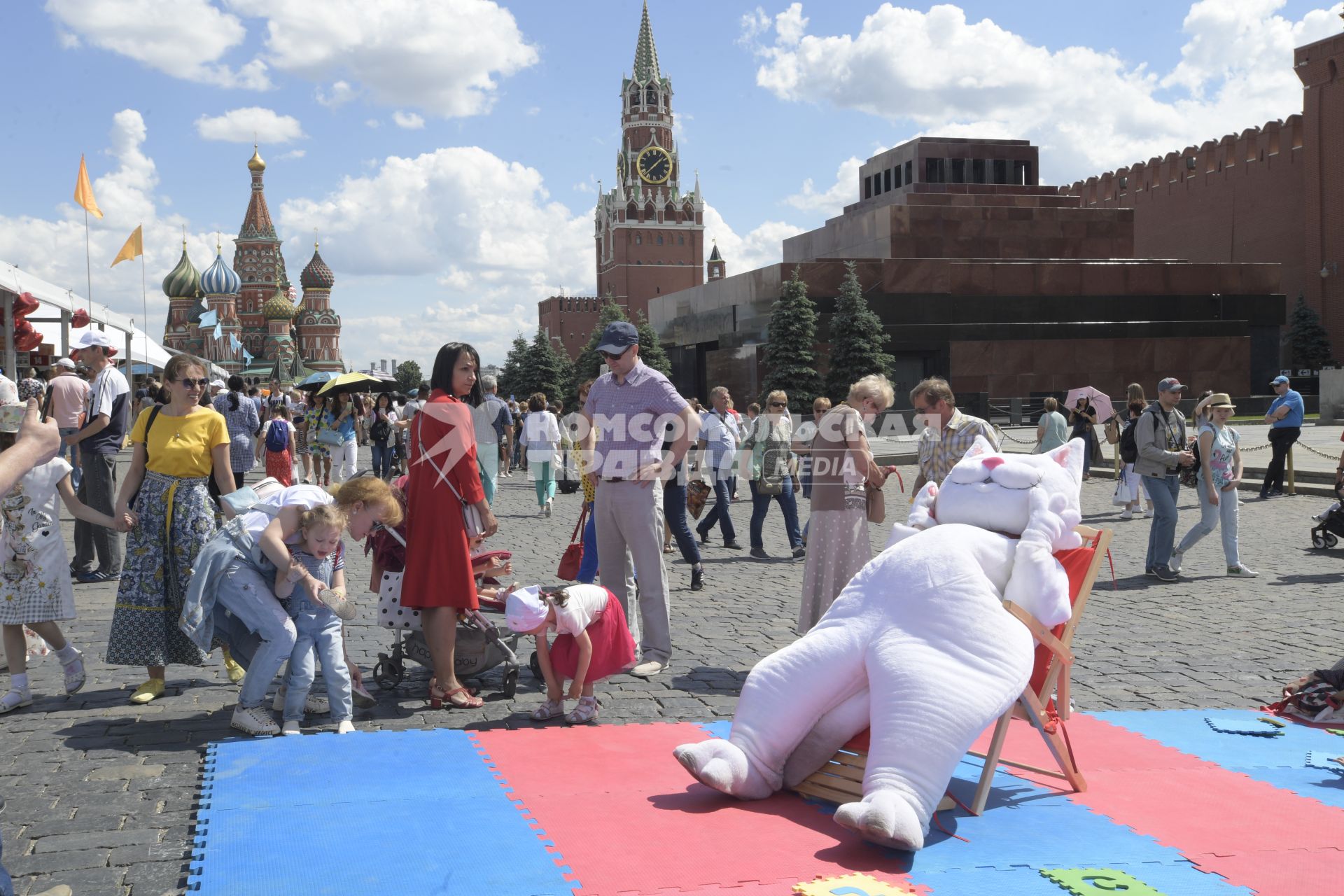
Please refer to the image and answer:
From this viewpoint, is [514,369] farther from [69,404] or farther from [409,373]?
[69,404]

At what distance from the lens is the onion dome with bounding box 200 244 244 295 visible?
300ft

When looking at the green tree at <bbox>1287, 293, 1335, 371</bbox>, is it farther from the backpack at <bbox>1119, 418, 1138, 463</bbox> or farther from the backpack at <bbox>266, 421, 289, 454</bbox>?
the backpack at <bbox>266, 421, 289, 454</bbox>

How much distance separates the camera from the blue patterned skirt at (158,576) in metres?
5.85

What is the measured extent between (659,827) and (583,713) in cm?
161

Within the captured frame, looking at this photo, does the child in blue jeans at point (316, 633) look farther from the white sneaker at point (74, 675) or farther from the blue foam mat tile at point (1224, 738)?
the blue foam mat tile at point (1224, 738)

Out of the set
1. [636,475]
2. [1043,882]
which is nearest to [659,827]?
[1043,882]

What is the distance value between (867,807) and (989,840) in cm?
64

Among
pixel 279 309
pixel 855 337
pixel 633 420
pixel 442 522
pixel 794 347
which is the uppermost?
pixel 279 309

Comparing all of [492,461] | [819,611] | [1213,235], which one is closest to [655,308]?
[1213,235]

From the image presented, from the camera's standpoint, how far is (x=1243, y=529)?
45.5 feet

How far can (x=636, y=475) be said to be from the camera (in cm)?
648

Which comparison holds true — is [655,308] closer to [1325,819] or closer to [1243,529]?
[1243,529]

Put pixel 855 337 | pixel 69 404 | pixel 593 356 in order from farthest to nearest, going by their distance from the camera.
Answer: pixel 593 356, pixel 855 337, pixel 69 404

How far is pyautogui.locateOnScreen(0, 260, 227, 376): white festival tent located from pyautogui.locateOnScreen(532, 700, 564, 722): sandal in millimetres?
7731
